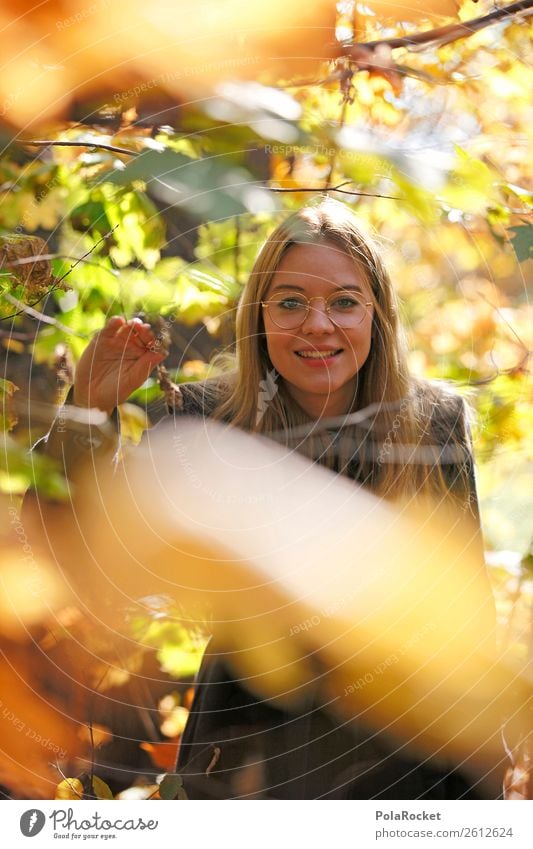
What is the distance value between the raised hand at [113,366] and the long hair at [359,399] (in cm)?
6

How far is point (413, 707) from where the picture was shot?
0.71 m

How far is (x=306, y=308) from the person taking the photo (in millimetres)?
654

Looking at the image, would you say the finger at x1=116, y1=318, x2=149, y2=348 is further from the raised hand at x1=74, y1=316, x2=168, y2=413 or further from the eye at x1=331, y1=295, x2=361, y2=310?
the eye at x1=331, y1=295, x2=361, y2=310

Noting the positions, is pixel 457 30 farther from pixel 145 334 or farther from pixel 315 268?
pixel 145 334

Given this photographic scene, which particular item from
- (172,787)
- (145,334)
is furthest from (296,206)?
(172,787)

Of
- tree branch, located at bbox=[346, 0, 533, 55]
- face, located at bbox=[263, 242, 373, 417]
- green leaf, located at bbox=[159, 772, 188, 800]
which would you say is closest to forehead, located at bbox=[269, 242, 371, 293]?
face, located at bbox=[263, 242, 373, 417]

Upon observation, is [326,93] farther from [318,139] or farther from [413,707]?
[413,707]

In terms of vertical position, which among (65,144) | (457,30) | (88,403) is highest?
(457,30)

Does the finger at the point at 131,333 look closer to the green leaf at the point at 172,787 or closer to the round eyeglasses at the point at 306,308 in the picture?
the round eyeglasses at the point at 306,308

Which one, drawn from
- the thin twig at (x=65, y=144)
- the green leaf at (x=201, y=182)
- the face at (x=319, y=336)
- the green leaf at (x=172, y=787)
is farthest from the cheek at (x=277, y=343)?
the green leaf at (x=172, y=787)

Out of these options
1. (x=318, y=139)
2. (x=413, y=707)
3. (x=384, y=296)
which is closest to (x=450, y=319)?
(x=384, y=296)

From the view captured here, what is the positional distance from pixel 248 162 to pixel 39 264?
0.20 metres

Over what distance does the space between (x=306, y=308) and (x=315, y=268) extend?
0.03 metres

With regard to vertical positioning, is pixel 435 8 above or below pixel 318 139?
above
